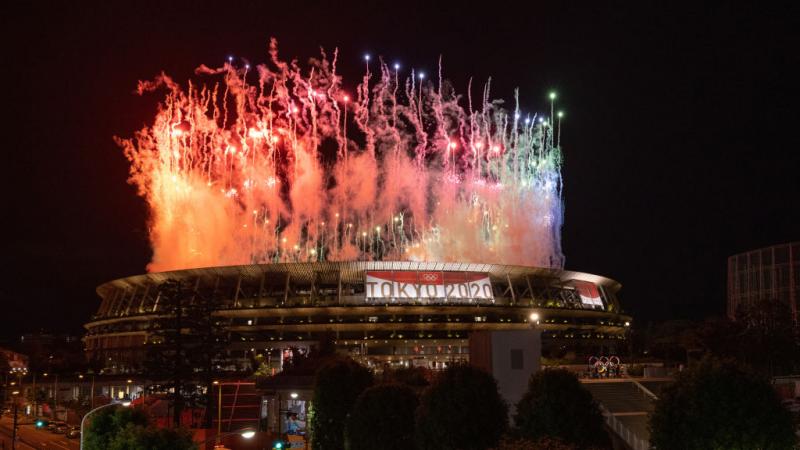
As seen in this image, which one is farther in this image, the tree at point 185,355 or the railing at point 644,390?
the tree at point 185,355

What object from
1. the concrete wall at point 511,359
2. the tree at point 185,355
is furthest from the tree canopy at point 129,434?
the tree at point 185,355

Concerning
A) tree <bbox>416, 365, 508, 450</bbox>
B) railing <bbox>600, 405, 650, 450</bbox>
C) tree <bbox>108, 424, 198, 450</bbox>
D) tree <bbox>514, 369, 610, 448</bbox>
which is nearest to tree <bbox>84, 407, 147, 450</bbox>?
tree <bbox>108, 424, 198, 450</bbox>

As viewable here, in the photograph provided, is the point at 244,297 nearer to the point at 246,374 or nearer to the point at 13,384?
the point at 246,374

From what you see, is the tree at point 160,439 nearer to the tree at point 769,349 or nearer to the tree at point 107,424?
the tree at point 107,424

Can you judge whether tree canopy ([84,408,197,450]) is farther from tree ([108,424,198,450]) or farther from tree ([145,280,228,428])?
tree ([145,280,228,428])

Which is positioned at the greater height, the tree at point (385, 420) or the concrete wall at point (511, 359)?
the concrete wall at point (511, 359)
